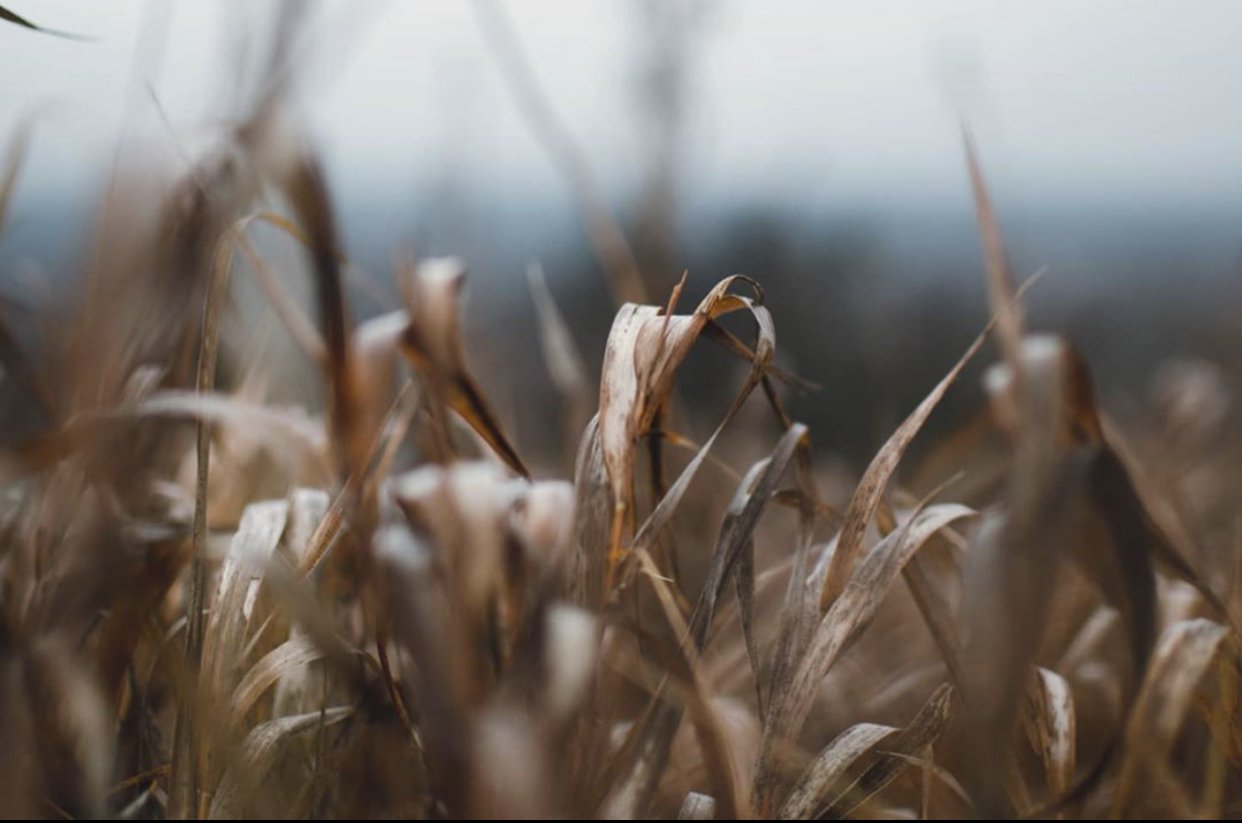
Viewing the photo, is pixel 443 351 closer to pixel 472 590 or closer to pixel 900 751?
pixel 472 590

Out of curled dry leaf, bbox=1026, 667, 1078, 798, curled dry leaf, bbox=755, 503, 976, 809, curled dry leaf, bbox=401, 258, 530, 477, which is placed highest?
curled dry leaf, bbox=401, 258, 530, 477

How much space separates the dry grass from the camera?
366 mm

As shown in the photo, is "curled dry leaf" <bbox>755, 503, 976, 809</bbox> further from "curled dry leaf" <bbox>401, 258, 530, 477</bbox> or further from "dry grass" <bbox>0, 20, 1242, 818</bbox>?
"curled dry leaf" <bbox>401, 258, 530, 477</bbox>

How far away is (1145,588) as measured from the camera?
14.6 inches

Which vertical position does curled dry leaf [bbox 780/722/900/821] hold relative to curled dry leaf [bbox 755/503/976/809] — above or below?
below

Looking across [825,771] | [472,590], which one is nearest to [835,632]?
[825,771]

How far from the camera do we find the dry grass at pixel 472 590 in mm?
366

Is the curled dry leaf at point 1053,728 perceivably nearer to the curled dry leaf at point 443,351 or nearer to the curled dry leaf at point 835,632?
the curled dry leaf at point 835,632

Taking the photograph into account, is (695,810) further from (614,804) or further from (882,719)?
(882,719)

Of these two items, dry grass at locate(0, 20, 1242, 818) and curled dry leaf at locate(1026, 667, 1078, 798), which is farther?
curled dry leaf at locate(1026, 667, 1078, 798)

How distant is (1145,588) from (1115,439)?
0.87 ft

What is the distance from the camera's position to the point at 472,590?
0.40 m

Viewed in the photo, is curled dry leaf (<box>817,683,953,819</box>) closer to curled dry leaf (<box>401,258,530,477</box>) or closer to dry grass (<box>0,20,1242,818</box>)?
dry grass (<box>0,20,1242,818</box>)

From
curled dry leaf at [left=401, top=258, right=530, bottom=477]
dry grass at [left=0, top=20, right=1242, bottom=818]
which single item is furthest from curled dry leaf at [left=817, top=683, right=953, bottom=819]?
curled dry leaf at [left=401, top=258, right=530, bottom=477]
